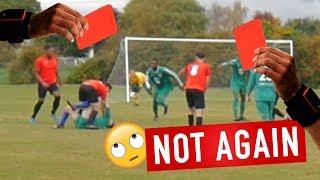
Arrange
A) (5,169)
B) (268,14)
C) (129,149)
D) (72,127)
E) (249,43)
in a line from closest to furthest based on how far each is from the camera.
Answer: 1. (249,43)
2. (129,149)
3. (5,169)
4. (72,127)
5. (268,14)

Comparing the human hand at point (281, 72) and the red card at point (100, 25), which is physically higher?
the red card at point (100, 25)

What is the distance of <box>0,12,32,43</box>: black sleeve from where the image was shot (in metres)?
1.67

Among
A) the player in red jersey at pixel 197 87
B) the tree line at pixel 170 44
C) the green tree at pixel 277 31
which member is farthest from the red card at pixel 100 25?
the green tree at pixel 277 31

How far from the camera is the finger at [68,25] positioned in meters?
1.67

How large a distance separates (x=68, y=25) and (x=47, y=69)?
343 inches

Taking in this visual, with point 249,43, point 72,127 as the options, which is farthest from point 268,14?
point 249,43

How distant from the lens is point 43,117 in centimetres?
1149

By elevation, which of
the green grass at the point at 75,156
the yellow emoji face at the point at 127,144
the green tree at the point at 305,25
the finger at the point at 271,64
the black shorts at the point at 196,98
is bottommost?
the green grass at the point at 75,156

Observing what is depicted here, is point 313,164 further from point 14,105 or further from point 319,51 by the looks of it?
point 319,51

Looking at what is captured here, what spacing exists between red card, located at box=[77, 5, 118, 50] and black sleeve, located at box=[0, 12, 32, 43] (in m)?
0.95

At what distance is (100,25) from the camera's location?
2691 millimetres

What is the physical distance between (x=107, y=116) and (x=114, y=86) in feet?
23.4

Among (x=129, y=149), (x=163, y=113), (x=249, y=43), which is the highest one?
(x=249, y=43)

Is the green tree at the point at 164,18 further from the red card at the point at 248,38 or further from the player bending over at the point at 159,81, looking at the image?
the red card at the point at 248,38
